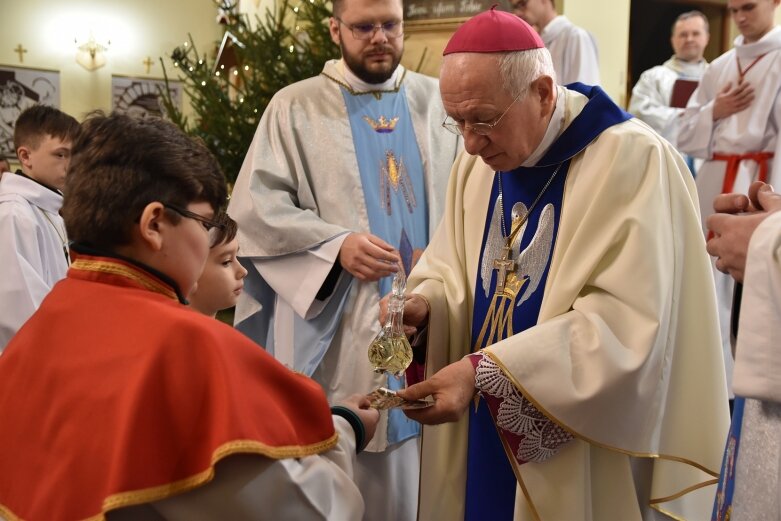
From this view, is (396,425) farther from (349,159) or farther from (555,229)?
(555,229)

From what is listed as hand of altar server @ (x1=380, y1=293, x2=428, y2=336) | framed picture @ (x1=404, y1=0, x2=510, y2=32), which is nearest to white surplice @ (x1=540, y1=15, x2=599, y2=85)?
framed picture @ (x1=404, y1=0, x2=510, y2=32)

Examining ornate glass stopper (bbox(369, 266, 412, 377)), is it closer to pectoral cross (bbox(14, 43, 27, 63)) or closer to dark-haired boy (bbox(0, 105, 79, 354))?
dark-haired boy (bbox(0, 105, 79, 354))

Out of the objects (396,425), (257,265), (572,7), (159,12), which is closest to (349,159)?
(257,265)

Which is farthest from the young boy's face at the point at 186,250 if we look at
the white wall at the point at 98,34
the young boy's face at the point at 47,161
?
the white wall at the point at 98,34

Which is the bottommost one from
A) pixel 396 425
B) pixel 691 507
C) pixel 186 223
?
pixel 396 425

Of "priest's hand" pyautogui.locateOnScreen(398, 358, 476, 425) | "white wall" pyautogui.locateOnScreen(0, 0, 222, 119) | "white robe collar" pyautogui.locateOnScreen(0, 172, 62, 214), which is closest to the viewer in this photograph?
"priest's hand" pyautogui.locateOnScreen(398, 358, 476, 425)

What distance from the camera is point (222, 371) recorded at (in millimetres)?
1445

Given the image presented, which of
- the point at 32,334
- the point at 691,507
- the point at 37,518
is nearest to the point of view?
the point at 37,518

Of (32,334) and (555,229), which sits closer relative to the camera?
(32,334)

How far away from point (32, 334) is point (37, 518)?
0.32 meters

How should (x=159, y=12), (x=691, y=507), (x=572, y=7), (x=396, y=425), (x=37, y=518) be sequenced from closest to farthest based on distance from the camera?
(x=37, y=518) → (x=691, y=507) → (x=396, y=425) → (x=572, y=7) → (x=159, y=12)

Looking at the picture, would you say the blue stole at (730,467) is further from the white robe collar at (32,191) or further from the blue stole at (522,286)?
the white robe collar at (32,191)

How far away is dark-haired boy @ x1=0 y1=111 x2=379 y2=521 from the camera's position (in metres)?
1.42

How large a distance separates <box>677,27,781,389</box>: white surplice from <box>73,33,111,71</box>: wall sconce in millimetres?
10593
